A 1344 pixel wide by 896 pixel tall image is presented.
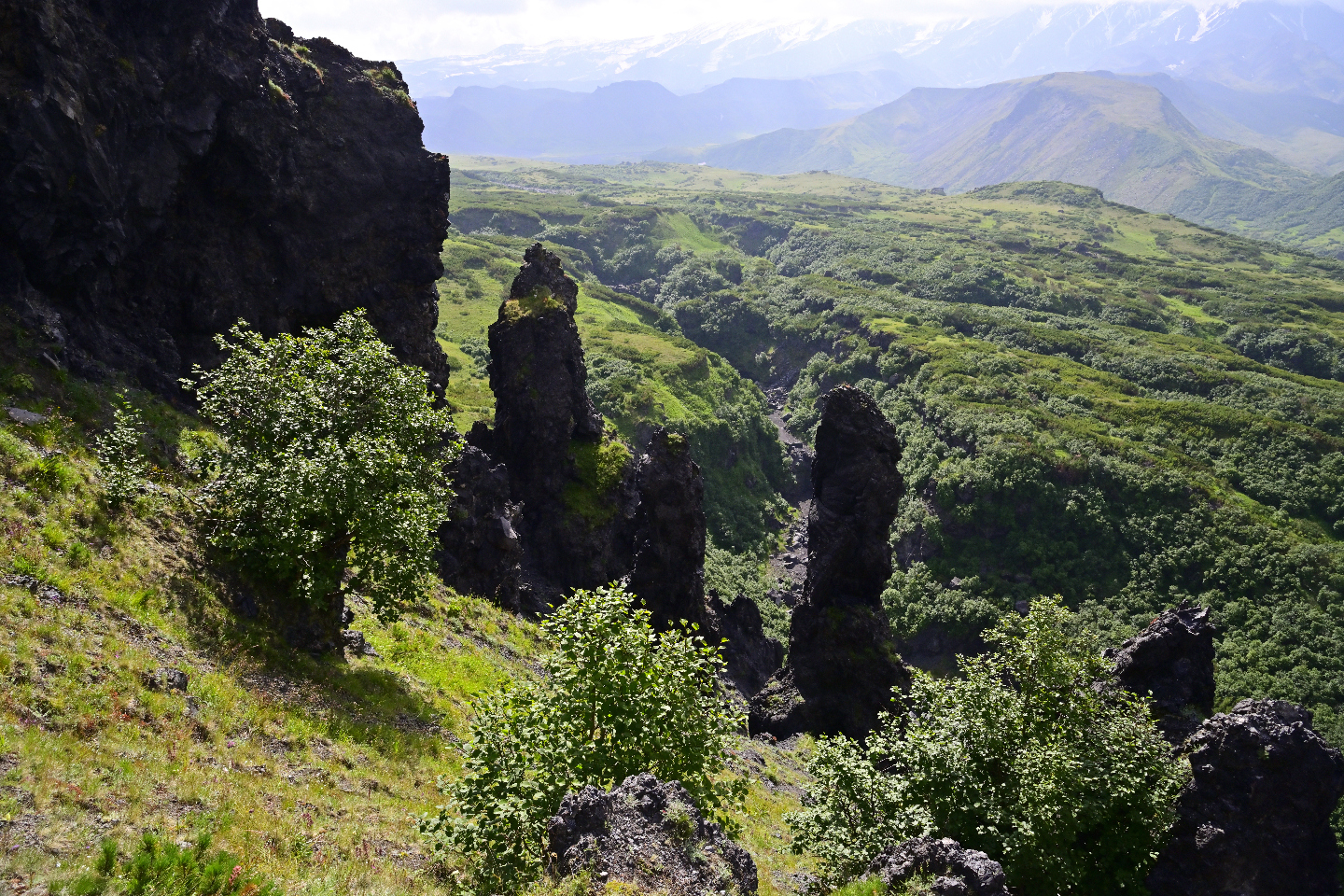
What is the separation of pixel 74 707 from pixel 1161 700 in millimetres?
46745

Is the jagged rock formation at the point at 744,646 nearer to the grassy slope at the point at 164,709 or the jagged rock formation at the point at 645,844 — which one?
the grassy slope at the point at 164,709

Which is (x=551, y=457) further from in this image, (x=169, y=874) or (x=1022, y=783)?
(x=169, y=874)

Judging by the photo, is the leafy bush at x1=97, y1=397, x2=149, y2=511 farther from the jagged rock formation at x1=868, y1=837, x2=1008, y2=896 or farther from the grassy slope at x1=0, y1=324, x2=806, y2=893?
the jagged rock formation at x1=868, y1=837, x2=1008, y2=896

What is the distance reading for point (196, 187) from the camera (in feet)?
131

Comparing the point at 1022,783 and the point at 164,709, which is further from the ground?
the point at 164,709

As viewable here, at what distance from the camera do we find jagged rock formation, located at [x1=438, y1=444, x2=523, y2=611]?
47500mm

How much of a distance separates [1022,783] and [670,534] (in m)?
34.0

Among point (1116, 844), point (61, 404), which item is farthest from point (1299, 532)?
point (61, 404)

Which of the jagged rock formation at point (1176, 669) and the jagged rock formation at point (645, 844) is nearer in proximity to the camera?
the jagged rock formation at point (645, 844)

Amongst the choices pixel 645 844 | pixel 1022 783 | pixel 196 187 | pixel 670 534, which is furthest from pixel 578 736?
pixel 196 187

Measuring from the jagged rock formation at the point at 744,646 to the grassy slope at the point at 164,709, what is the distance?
3499 centimetres

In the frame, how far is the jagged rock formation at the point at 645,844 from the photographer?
14.6 metres

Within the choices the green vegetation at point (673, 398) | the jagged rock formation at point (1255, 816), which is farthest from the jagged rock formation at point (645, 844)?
the green vegetation at point (673, 398)

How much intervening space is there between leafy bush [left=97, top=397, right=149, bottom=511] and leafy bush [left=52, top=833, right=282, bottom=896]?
13752 millimetres
